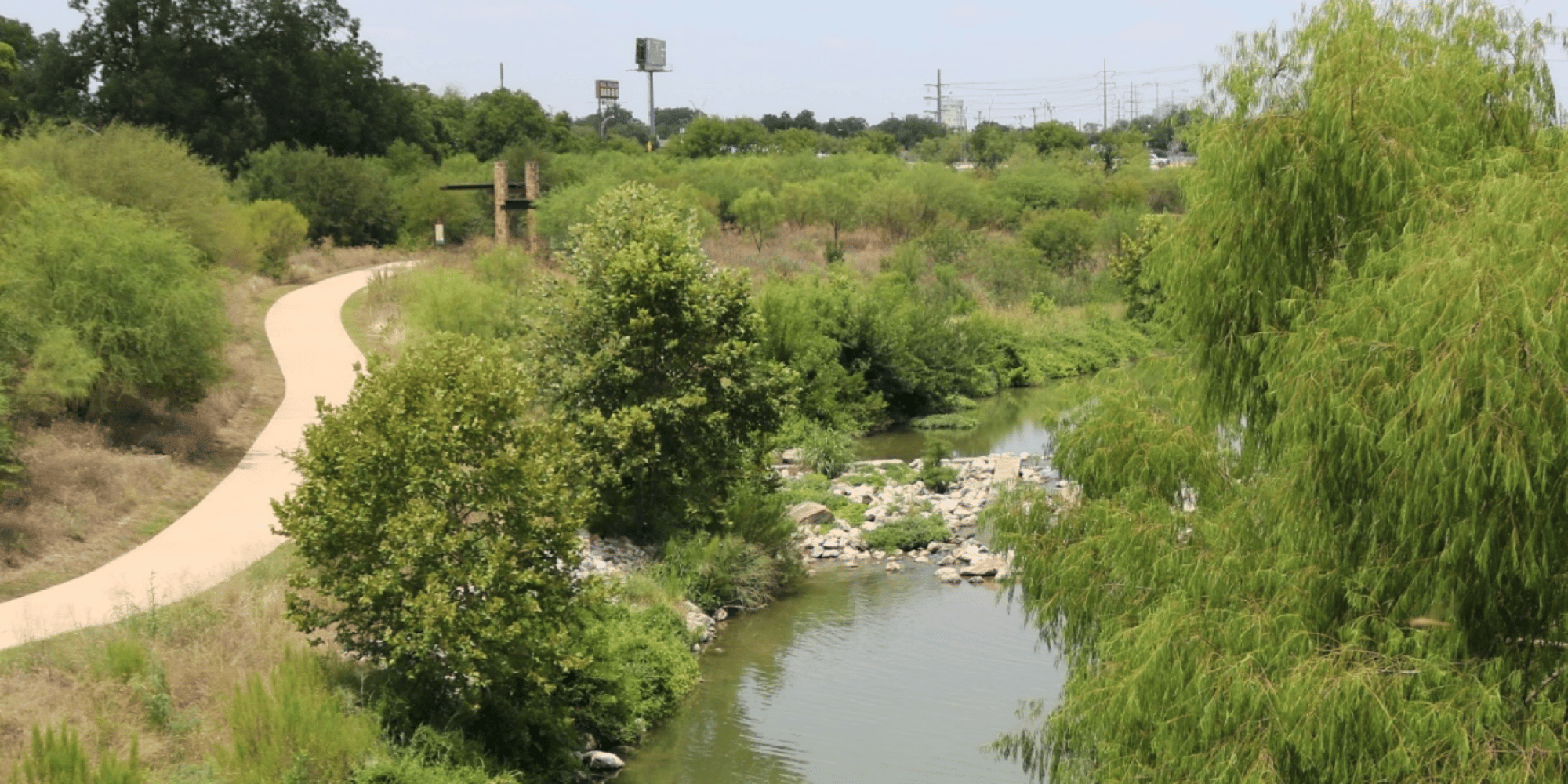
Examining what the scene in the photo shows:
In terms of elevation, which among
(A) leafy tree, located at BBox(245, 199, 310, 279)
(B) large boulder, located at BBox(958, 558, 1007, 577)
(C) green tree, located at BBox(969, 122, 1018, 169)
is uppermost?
(C) green tree, located at BBox(969, 122, 1018, 169)

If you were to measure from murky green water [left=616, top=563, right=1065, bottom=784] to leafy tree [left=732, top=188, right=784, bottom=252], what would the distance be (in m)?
42.7

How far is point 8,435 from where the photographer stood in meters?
17.8

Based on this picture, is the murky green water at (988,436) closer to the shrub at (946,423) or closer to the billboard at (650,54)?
the shrub at (946,423)

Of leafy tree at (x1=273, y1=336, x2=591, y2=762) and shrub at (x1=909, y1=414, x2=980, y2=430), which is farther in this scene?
shrub at (x1=909, y1=414, x2=980, y2=430)

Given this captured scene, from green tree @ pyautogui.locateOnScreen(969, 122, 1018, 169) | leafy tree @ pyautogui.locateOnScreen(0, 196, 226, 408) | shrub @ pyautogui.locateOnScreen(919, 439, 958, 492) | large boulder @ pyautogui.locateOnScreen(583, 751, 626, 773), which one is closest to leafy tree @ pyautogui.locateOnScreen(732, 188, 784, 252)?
shrub @ pyautogui.locateOnScreen(919, 439, 958, 492)

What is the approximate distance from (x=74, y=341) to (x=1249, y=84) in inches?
693

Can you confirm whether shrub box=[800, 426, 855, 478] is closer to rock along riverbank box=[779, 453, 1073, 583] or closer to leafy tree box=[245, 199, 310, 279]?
rock along riverbank box=[779, 453, 1073, 583]

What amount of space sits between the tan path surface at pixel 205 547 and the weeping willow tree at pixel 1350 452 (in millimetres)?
9770

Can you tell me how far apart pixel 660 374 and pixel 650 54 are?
9063 centimetres

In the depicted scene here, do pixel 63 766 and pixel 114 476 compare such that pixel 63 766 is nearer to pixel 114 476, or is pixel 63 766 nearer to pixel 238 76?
pixel 114 476

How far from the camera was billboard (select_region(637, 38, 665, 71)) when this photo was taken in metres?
107

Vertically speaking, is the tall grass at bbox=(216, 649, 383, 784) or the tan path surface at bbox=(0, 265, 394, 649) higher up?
the tan path surface at bbox=(0, 265, 394, 649)

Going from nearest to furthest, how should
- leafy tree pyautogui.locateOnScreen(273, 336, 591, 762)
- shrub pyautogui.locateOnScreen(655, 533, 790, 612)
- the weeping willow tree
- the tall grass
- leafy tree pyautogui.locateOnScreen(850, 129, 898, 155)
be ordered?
the weeping willow tree < the tall grass < leafy tree pyautogui.locateOnScreen(273, 336, 591, 762) < shrub pyautogui.locateOnScreen(655, 533, 790, 612) < leafy tree pyautogui.locateOnScreen(850, 129, 898, 155)

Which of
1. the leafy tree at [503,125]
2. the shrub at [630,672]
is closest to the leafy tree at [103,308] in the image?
the shrub at [630,672]
